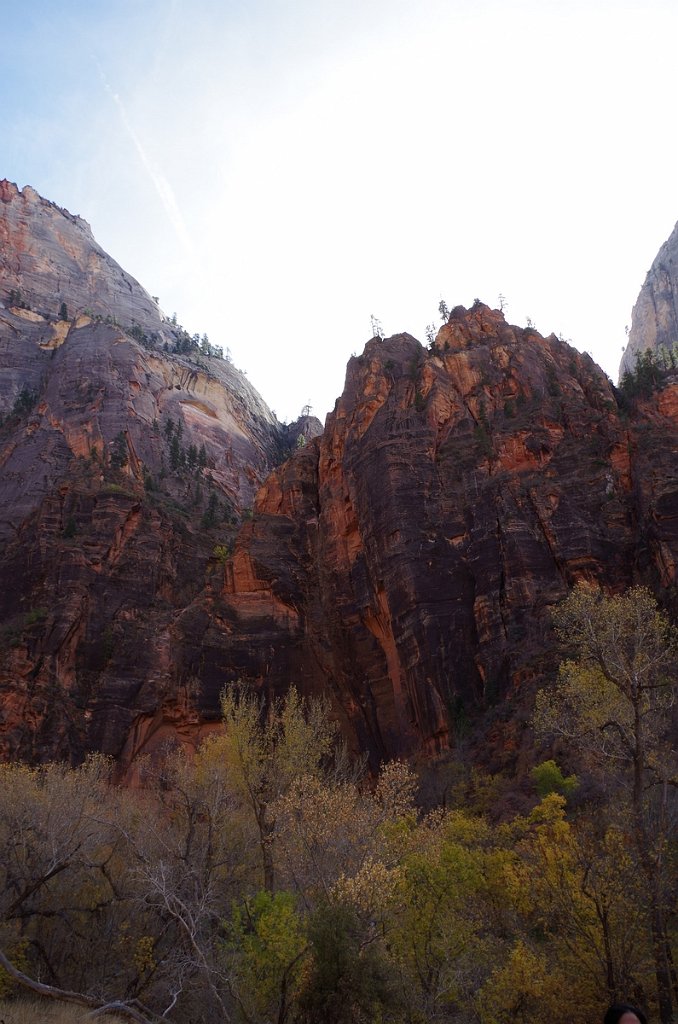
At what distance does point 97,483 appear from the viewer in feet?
218

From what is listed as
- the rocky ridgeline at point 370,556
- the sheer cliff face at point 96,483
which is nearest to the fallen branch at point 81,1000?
the rocky ridgeline at point 370,556

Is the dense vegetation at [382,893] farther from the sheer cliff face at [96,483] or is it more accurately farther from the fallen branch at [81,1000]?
the sheer cliff face at [96,483]

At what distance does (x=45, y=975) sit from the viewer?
A: 23.1 meters

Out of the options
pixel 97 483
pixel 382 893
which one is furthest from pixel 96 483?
pixel 382 893

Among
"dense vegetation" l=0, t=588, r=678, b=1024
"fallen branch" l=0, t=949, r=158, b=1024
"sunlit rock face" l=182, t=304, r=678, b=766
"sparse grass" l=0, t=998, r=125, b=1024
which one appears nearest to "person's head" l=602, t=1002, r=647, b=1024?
"dense vegetation" l=0, t=588, r=678, b=1024

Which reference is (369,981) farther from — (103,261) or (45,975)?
(103,261)

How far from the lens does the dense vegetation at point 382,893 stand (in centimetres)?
1784

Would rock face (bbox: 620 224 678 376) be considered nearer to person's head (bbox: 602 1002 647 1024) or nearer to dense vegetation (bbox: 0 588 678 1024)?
dense vegetation (bbox: 0 588 678 1024)

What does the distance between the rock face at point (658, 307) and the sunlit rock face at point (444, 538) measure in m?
81.1

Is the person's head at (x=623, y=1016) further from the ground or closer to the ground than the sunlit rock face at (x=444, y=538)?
closer to the ground

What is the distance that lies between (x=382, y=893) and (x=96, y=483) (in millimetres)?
53845

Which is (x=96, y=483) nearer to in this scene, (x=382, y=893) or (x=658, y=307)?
(x=382, y=893)

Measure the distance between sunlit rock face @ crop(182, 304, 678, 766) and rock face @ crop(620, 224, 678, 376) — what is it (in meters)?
81.1

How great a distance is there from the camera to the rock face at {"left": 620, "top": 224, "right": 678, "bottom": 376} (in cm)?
13325
